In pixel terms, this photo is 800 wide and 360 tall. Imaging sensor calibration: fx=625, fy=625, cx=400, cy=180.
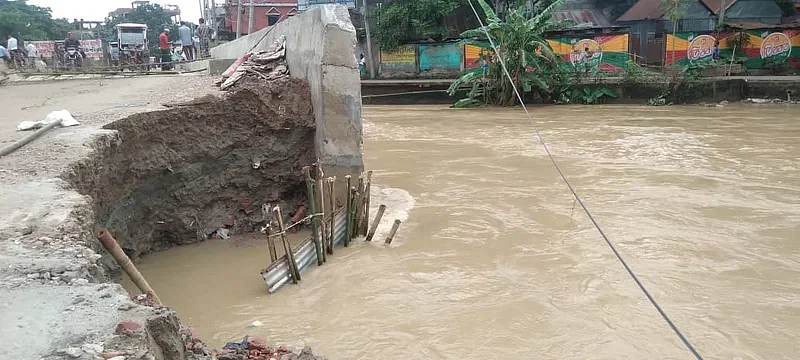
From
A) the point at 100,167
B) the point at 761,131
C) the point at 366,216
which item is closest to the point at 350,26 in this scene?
the point at 366,216

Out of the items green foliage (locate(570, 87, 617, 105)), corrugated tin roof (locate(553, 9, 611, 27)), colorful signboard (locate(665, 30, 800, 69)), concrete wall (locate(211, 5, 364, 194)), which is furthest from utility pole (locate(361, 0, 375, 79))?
concrete wall (locate(211, 5, 364, 194))

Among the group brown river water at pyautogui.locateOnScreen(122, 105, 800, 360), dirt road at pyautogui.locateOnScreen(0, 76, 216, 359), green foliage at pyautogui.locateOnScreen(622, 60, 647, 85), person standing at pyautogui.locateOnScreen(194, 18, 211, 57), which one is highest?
person standing at pyautogui.locateOnScreen(194, 18, 211, 57)

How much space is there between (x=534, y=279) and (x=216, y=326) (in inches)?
108

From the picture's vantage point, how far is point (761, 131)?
516 inches

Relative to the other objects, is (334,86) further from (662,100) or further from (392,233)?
(662,100)

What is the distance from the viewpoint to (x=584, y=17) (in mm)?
25625

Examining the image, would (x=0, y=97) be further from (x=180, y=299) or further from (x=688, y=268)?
(x=688, y=268)

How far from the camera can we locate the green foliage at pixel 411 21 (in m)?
24.1

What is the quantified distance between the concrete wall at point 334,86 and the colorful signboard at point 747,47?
16.9 metres

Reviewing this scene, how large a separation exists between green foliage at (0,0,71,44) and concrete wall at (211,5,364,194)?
36.3 m

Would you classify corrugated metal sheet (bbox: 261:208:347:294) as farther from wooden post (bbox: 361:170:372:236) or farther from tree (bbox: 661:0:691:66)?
tree (bbox: 661:0:691:66)

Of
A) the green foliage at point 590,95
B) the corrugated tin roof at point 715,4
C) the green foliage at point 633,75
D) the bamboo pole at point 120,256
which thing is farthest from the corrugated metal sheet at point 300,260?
the corrugated tin roof at point 715,4

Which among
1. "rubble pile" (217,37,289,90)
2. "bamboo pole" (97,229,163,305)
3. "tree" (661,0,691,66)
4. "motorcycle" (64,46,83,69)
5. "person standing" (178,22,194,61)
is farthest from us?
"person standing" (178,22,194,61)

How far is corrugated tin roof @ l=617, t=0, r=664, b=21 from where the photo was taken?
22406 millimetres
